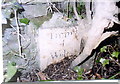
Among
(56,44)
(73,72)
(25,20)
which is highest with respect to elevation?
(25,20)

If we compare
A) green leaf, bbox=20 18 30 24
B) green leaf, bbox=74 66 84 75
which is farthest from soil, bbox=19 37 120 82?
green leaf, bbox=20 18 30 24

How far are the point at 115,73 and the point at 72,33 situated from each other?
0.48 metres

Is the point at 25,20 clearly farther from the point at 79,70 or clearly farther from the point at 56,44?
the point at 79,70

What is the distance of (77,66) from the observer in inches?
72.2

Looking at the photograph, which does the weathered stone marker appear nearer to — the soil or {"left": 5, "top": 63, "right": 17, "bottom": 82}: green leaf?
the soil

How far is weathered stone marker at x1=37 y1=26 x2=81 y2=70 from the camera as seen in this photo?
1.82 m

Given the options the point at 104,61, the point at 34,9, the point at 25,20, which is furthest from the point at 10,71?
the point at 104,61

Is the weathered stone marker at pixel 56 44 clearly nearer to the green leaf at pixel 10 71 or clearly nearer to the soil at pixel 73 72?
the soil at pixel 73 72

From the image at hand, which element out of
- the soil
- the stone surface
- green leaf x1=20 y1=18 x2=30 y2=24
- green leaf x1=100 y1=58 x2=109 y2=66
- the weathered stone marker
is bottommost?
the soil

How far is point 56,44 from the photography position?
6.01ft

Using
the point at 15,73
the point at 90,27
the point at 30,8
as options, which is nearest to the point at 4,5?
the point at 30,8

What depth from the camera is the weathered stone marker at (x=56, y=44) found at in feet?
5.96

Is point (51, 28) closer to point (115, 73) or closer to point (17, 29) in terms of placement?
point (17, 29)

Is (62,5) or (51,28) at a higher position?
(62,5)
